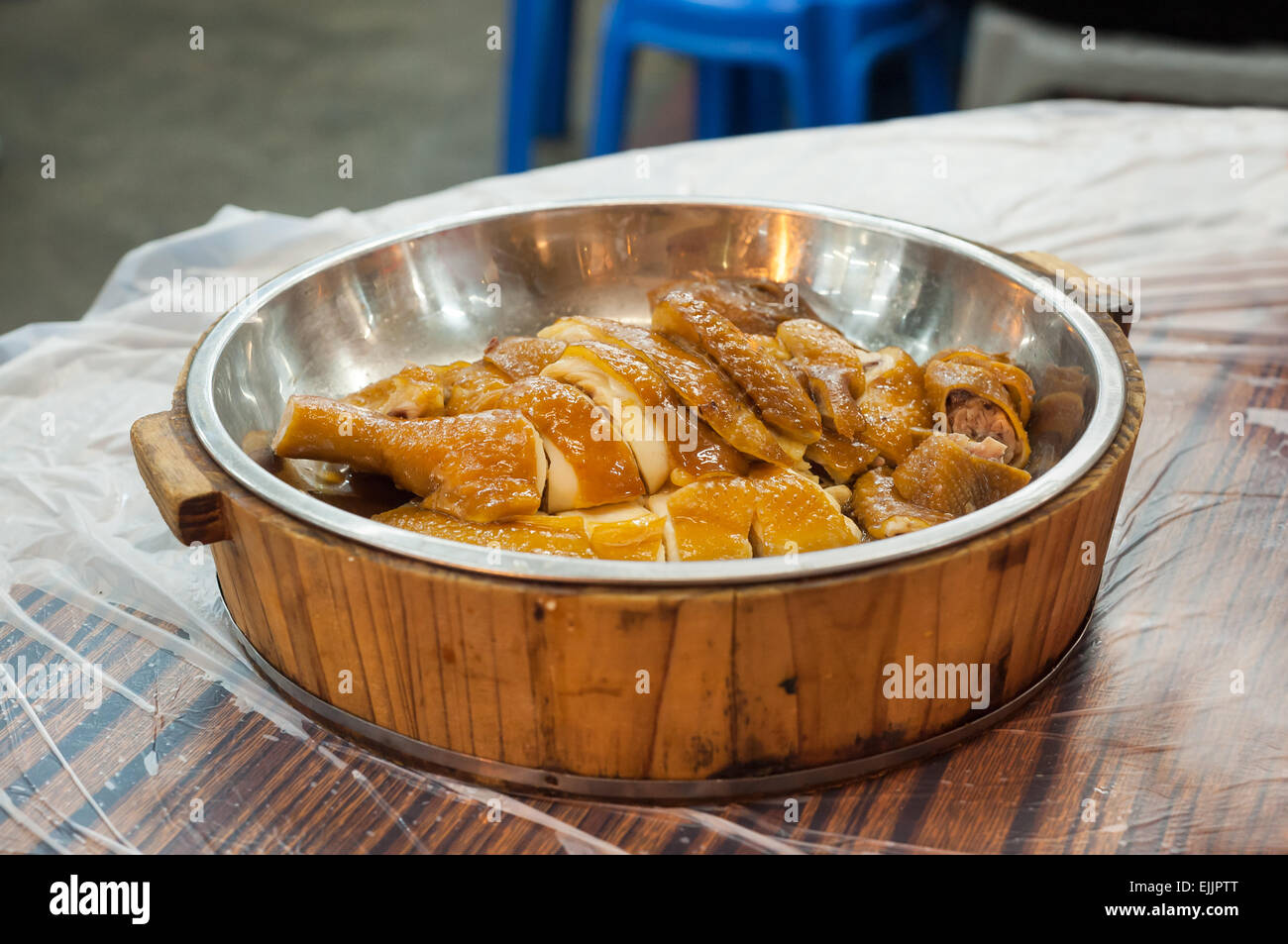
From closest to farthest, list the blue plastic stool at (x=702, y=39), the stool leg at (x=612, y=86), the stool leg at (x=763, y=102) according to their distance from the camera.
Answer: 1. the blue plastic stool at (x=702, y=39)
2. the stool leg at (x=612, y=86)
3. the stool leg at (x=763, y=102)

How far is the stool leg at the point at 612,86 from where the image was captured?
3.49 metres

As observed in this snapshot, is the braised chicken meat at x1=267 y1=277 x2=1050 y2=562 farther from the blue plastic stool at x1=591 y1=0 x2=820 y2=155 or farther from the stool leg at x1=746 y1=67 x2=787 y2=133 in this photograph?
the stool leg at x1=746 y1=67 x2=787 y2=133

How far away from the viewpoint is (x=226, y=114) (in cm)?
534

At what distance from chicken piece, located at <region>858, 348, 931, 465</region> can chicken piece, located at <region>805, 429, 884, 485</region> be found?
0.02m

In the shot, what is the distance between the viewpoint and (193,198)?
4633mm

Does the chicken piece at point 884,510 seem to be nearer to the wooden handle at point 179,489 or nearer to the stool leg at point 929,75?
the wooden handle at point 179,489

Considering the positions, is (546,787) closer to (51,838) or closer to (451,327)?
(51,838)

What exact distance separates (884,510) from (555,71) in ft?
13.4

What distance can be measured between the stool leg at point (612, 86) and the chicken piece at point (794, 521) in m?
2.53

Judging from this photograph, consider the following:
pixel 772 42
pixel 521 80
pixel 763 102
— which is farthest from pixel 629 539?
pixel 763 102

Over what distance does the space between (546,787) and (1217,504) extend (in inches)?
38.7

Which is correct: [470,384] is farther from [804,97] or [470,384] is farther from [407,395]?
[804,97]

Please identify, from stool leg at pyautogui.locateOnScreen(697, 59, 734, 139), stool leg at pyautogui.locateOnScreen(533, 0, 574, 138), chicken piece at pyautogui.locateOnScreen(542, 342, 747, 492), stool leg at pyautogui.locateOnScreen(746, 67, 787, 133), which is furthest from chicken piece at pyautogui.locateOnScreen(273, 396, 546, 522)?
stool leg at pyautogui.locateOnScreen(533, 0, 574, 138)

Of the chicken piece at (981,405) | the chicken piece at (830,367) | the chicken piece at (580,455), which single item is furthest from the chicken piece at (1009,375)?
the chicken piece at (580,455)
